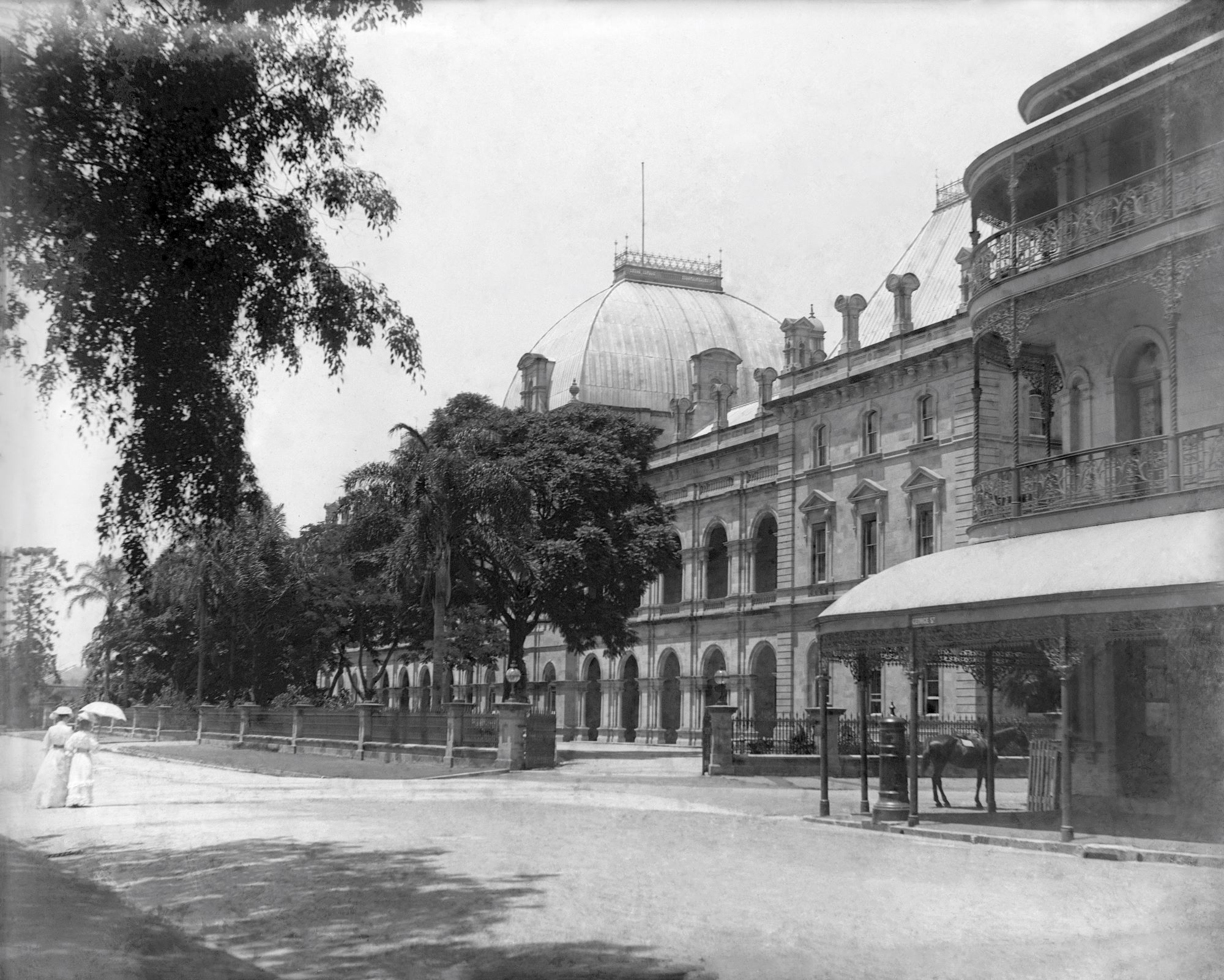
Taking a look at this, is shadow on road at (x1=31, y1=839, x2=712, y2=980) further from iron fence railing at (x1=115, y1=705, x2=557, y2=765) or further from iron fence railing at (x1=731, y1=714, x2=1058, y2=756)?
iron fence railing at (x1=731, y1=714, x2=1058, y2=756)

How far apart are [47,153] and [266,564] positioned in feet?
130

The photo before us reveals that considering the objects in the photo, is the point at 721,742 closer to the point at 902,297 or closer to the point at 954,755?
the point at 954,755

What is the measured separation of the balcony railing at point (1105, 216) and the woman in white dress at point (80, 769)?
14357 mm

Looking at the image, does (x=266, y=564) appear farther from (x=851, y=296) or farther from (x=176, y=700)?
(x=851, y=296)

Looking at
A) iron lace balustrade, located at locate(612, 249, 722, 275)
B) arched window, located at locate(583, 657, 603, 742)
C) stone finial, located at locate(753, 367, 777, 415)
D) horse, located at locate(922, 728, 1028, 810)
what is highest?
iron lace balustrade, located at locate(612, 249, 722, 275)

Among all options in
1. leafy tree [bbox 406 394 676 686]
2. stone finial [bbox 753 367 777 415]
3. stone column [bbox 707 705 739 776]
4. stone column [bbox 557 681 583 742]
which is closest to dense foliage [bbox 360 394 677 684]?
leafy tree [bbox 406 394 676 686]

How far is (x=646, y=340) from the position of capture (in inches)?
2911

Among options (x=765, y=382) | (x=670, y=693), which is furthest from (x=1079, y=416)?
(x=670, y=693)

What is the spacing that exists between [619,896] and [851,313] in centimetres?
3717

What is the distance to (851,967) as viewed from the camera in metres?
8.08

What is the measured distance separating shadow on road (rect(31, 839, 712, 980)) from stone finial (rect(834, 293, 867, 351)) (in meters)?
34.6

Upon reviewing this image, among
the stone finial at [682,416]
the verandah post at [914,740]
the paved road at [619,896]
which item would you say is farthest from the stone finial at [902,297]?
the verandah post at [914,740]

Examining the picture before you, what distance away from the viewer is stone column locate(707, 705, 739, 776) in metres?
29.3

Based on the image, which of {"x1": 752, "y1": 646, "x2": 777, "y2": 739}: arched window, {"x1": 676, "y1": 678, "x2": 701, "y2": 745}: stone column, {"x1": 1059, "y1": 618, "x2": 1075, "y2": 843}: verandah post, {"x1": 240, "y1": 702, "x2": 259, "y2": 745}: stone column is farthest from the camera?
{"x1": 676, "y1": 678, "x2": 701, "y2": 745}: stone column
